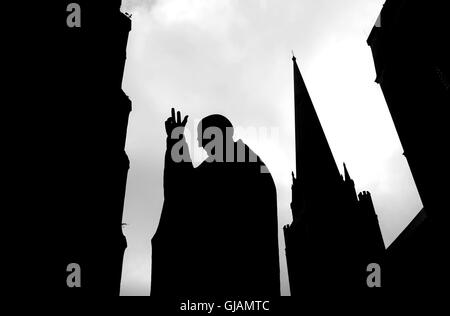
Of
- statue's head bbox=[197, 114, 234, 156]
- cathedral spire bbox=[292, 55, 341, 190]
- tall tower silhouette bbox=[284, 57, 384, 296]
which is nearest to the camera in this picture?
statue's head bbox=[197, 114, 234, 156]

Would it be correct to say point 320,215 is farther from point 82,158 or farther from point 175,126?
point 175,126

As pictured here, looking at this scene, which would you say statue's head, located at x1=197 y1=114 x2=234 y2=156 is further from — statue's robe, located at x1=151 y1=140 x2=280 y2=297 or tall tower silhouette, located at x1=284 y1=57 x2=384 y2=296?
tall tower silhouette, located at x1=284 y1=57 x2=384 y2=296

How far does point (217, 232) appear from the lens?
4.03 m

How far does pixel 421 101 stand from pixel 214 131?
1043 cm

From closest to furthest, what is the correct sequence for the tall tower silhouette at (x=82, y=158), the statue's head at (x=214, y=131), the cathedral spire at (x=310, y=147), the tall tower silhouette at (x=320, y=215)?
1. the statue's head at (x=214, y=131)
2. the tall tower silhouette at (x=82, y=158)
3. the tall tower silhouette at (x=320, y=215)
4. the cathedral spire at (x=310, y=147)

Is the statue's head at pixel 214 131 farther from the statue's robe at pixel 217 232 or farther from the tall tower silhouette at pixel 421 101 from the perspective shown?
the tall tower silhouette at pixel 421 101

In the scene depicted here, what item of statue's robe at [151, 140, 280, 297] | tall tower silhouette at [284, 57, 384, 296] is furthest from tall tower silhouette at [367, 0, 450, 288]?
statue's robe at [151, 140, 280, 297]

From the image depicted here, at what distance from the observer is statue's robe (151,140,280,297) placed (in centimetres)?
370

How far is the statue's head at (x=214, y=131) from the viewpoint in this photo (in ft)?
14.7

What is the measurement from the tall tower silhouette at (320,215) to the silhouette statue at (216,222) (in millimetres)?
11053

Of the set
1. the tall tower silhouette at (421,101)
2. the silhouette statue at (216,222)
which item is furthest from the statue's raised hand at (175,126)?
the tall tower silhouette at (421,101)

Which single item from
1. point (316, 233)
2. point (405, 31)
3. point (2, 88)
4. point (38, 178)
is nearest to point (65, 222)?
point (38, 178)

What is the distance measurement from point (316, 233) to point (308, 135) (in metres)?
8.55

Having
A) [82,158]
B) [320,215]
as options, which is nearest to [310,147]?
A: [320,215]
